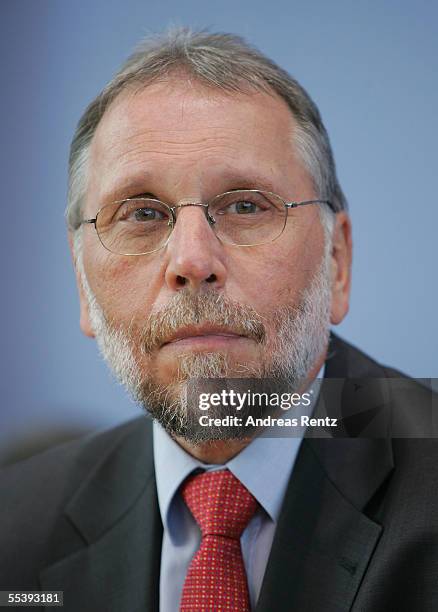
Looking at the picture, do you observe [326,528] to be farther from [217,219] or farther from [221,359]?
[217,219]

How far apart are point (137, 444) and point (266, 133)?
0.89 m

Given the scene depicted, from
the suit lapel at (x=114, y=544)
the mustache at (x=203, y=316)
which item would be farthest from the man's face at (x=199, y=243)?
the suit lapel at (x=114, y=544)

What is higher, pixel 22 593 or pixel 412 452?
pixel 412 452

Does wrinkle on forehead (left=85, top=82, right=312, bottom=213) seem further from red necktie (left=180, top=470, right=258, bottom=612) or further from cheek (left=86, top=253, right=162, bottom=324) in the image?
red necktie (left=180, top=470, right=258, bottom=612)

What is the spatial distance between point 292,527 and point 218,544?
0.53ft

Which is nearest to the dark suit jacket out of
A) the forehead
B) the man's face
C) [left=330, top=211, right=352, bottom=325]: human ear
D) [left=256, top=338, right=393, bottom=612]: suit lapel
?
[left=256, top=338, right=393, bottom=612]: suit lapel

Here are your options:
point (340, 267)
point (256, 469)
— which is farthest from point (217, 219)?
point (256, 469)

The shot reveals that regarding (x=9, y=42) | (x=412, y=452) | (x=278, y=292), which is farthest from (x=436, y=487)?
(x=9, y=42)

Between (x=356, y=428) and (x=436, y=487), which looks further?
(x=356, y=428)

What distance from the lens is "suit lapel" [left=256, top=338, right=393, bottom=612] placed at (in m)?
1.36

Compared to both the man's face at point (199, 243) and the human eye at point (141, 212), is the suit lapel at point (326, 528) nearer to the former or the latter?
the man's face at point (199, 243)

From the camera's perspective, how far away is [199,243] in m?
1.42

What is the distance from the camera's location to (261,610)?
53.3 inches

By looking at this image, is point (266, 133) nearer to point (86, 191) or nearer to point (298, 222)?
point (298, 222)
